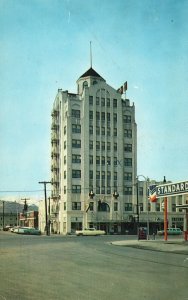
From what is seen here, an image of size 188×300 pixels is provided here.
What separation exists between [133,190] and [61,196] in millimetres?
16510

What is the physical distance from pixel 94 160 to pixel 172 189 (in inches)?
2161

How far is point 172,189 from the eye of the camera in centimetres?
4366

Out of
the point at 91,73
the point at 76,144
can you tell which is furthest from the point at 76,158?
the point at 91,73

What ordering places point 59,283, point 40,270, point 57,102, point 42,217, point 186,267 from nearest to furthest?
1. point 59,283
2. point 40,270
3. point 186,267
4. point 57,102
5. point 42,217

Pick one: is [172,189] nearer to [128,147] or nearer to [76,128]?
[76,128]

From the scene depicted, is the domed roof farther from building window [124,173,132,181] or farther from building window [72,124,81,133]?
building window [124,173,132,181]

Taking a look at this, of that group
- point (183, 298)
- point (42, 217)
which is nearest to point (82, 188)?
point (42, 217)

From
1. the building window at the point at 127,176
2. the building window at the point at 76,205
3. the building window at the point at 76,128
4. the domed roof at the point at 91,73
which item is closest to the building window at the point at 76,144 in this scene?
the building window at the point at 76,128

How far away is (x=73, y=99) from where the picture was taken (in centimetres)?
9875

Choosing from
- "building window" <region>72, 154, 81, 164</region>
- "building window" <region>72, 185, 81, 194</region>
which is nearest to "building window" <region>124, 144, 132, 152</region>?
"building window" <region>72, 154, 81, 164</region>

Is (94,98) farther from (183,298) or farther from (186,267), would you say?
(183,298)

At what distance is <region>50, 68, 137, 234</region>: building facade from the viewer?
3792 inches

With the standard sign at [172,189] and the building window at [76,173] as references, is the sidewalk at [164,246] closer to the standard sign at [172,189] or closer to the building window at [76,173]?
the standard sign at [172,189]

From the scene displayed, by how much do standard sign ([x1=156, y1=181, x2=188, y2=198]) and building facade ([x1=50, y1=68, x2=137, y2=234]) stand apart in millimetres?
49986
